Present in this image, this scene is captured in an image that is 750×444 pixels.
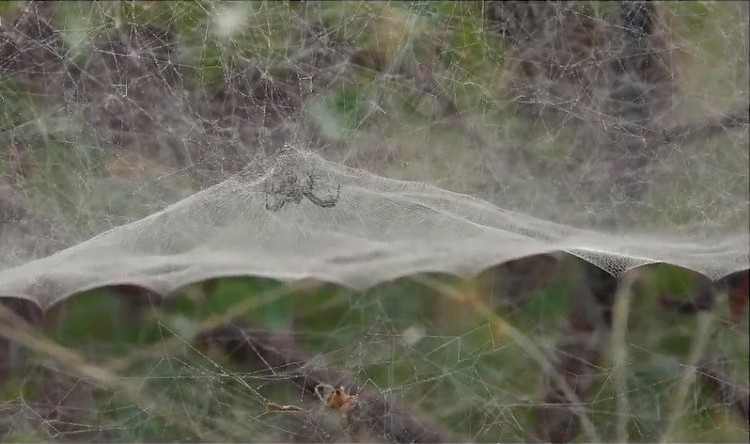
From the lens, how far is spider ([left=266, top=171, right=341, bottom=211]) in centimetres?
112

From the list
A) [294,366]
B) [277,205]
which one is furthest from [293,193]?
[294,366]

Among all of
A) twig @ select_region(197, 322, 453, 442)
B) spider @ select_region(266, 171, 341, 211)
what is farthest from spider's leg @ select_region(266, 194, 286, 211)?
twig @ select_region(197, 322, 453, 442)

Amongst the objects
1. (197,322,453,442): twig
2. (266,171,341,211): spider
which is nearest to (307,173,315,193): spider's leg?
(266,171,341,211): spider

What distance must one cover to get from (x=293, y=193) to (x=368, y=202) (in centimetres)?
13

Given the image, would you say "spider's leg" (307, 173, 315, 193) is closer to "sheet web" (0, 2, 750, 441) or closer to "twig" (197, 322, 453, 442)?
"sheet web" (0, 2, 750, 441)

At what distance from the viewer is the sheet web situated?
1129 mm

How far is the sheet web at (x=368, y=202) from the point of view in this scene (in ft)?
3.70

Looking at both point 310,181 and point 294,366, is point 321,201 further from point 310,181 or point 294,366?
point 294,366

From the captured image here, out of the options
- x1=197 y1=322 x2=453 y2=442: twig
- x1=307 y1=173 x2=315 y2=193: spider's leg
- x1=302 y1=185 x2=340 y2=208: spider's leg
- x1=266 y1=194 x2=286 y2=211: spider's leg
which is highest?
x1=307 y1=173 x2=315 y2=193: spider's leg

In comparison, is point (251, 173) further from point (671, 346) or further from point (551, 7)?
point (671, 346)

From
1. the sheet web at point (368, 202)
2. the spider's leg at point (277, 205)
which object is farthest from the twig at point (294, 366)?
the spider's leg at point (277, 205)

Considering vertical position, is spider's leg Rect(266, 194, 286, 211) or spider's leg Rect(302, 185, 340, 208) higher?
spider's leg Rect(302, 185, 340, 208)

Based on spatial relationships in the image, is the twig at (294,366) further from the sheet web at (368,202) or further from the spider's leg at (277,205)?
the spider's leg at (277,205)

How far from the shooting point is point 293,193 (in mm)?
1123
